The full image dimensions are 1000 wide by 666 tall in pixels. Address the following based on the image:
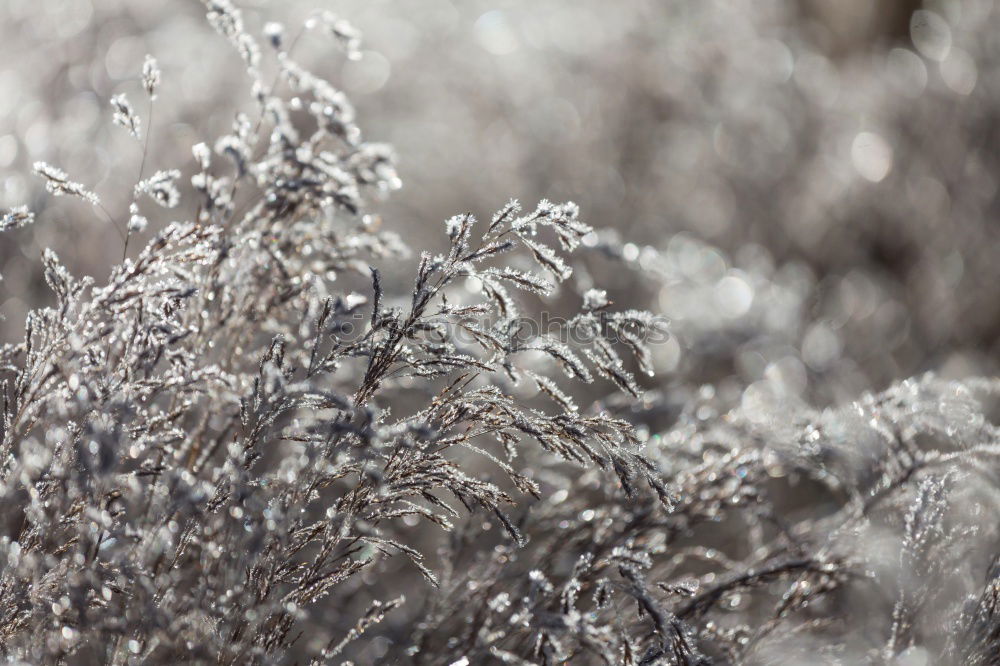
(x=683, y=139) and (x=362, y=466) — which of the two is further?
(x=683, y=139)

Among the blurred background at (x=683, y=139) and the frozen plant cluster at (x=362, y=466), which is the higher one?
the blurred background at (x=683, y=139)

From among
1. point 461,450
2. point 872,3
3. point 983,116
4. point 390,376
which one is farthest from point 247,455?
point 872,3

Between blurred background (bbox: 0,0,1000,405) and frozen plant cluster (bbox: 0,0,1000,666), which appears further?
blurred background (bbox: 0,0,1000,405)

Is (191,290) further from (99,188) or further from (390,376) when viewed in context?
(99,188)

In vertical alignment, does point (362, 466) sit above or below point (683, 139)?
below

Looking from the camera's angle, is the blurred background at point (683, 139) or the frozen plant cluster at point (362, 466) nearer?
the frozen plant cluster at point (362, 466)
